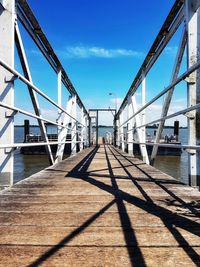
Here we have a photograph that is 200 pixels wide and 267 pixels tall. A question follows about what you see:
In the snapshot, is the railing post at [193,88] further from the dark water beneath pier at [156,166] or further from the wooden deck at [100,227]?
the dark water beneath pier at [156,166]

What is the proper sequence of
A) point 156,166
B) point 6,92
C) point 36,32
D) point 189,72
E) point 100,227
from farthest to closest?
point 156,166 < point 36,32 < point 6,92 < point 189,72 < point 100,227

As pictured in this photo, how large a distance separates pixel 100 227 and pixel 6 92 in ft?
5.81

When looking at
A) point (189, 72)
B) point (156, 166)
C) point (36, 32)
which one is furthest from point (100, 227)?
point (156, 166)

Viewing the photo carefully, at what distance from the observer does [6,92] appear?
291 cm

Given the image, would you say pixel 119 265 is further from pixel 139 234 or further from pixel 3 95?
pixel 3 95

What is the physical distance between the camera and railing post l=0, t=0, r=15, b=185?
9.39 feet

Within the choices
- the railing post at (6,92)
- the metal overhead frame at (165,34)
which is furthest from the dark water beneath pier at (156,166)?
the railing post at (6,92)

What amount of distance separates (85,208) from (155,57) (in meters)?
3.86

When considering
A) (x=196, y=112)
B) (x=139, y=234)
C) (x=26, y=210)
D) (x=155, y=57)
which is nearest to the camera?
(x=139, y=234)

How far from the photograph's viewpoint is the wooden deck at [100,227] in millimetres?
1285

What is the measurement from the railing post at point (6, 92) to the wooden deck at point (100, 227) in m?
0.25

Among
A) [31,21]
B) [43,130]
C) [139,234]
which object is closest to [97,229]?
[139,234]

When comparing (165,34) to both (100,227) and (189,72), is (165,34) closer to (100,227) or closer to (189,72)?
(189,72)

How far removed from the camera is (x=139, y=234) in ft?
5.09
